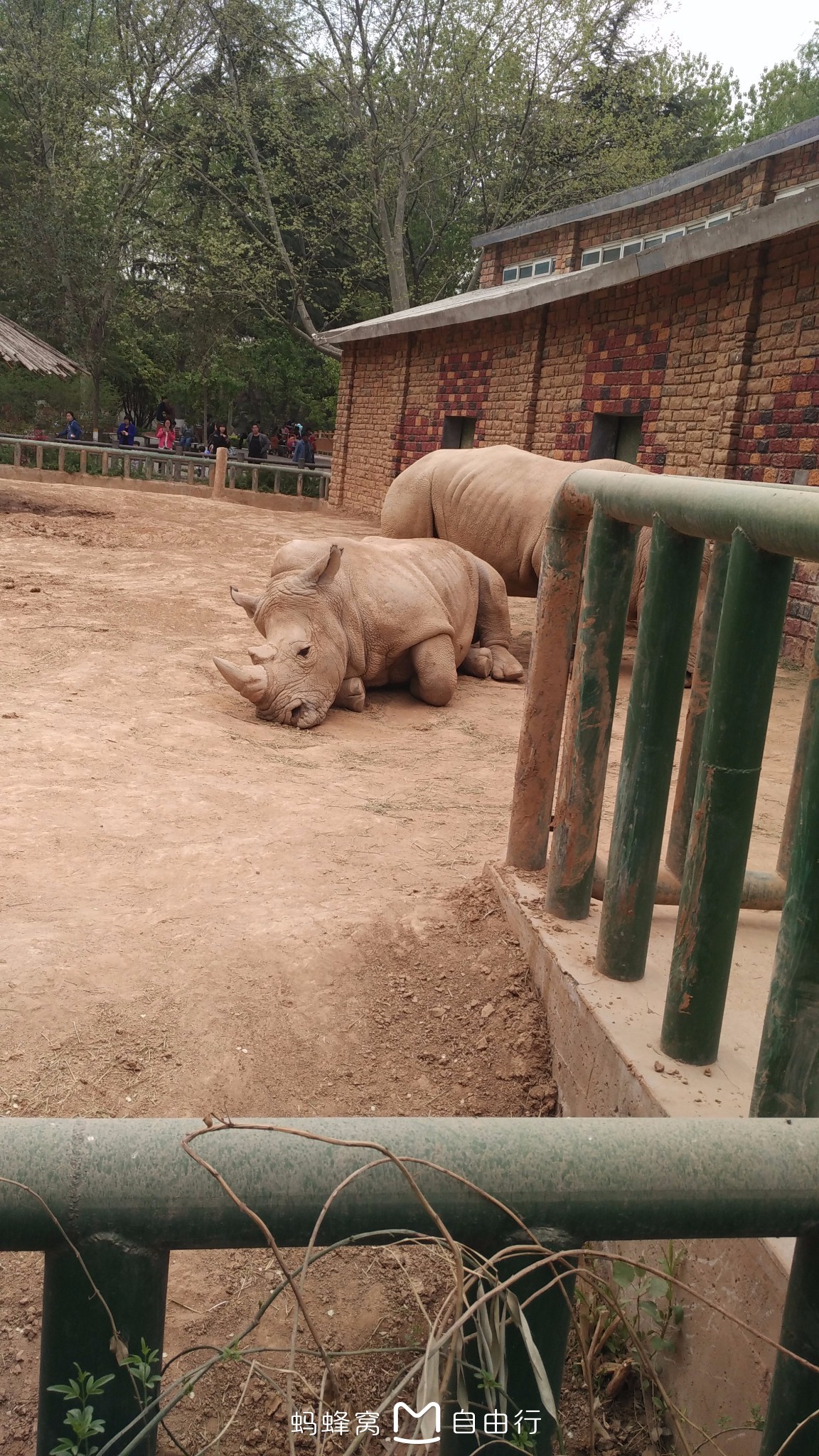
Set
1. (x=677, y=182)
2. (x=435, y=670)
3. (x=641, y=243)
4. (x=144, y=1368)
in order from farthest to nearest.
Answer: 1. (x=641, y=243)
2. (x=677, y=182)
3. (x=435, y=670)
4. (x=144, y=1368)

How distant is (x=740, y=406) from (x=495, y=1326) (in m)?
10.1

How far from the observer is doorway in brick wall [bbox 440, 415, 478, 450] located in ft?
55.4

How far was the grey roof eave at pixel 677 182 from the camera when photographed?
1507 cm

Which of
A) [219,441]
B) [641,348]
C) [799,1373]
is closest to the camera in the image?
[799,1373]

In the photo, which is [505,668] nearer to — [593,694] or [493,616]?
[493,616]

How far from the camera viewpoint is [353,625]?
6770 mm

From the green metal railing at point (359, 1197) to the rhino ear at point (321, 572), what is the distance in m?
5.78

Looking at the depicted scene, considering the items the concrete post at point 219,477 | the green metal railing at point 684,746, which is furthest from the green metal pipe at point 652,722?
the concrete post at point 219,477

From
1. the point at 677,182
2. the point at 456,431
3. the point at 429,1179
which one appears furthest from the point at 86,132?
the point at 429,1179

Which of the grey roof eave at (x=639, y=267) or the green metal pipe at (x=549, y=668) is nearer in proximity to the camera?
the green metal pipe at (x=549, y=668)

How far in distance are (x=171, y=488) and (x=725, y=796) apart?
1965 cm

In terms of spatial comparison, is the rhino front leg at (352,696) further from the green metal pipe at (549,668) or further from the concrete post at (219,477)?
the concrete post at (219,477)

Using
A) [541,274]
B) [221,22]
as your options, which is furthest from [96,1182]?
[221,22]

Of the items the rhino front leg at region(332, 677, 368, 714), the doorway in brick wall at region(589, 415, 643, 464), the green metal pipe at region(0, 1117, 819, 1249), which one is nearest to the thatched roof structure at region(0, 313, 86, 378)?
the doorway in brick wall at region(589, 415, 643, 464)
